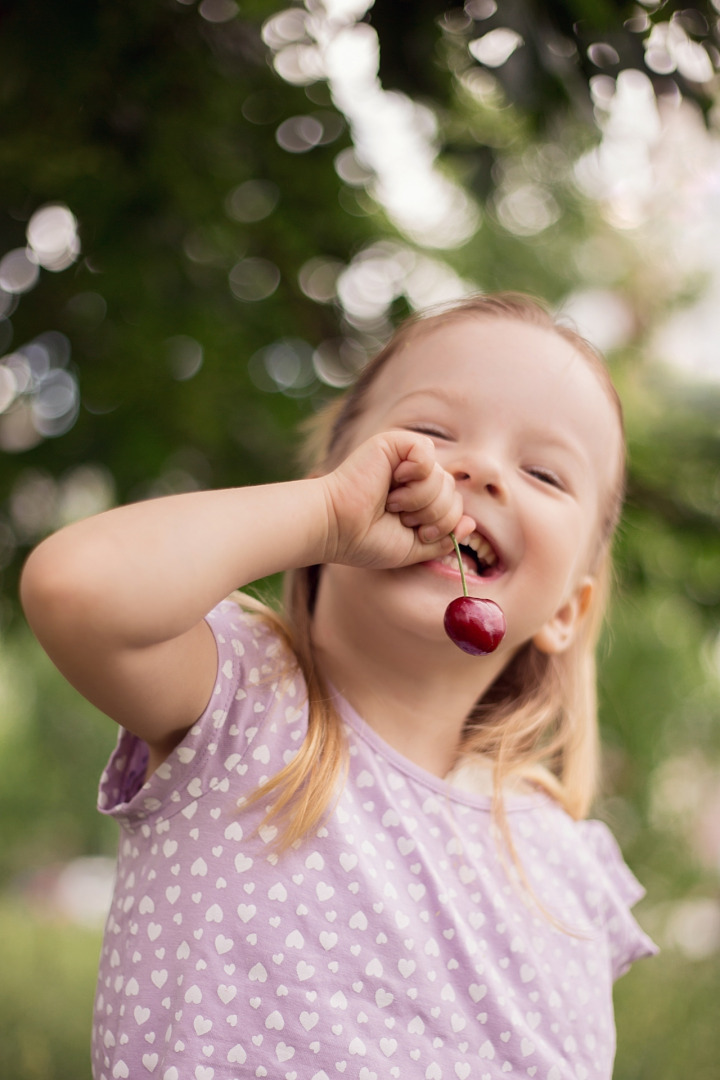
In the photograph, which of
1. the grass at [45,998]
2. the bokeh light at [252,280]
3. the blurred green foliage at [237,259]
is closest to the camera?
the blurred green foliage at [237,259]

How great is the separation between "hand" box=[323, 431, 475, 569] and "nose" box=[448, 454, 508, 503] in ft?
0.25

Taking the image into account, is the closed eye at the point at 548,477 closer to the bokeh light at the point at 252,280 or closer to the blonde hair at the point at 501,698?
the blonde hair at the point at 501,698

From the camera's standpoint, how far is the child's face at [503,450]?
140 centimetres

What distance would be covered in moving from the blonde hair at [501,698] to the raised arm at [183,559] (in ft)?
0.65

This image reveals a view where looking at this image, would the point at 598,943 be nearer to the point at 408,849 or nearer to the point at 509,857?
the point at 509,857

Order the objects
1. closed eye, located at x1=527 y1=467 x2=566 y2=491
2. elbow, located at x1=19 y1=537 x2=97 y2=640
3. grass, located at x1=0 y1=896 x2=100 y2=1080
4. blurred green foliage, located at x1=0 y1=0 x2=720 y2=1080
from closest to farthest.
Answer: elbow, located at x1=19 y1=537 x2=97 y2=640
closed eye, located at x1=527 y1=467 x2=566 y2=491
blurred green foliage, located at x1=0 y1=0 x2=720 y2=1080
grass, located at x1=0 y1=896 x2=100 y2=1080

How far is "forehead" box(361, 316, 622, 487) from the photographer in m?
1.46

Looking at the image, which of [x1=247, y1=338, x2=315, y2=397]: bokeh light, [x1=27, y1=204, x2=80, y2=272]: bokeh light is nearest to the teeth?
[x1=27, y1=204, x2=80, y2=272]: bokeh light

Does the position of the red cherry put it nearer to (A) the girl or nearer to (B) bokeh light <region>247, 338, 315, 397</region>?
(A) the girl

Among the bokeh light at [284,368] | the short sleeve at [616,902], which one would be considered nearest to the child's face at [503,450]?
the short sleeve at [616,902]

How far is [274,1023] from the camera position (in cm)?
121

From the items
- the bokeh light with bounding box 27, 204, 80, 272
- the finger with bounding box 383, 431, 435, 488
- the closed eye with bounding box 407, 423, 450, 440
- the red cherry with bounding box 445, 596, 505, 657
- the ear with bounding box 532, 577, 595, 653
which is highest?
the finger with bounding box 383, 431, 435, 488

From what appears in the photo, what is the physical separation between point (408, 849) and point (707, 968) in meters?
3.67

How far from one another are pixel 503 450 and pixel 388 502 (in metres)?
0.26
